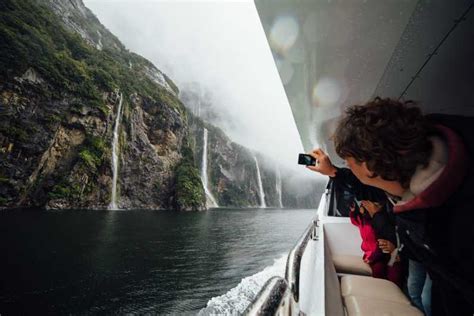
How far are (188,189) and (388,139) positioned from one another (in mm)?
39028

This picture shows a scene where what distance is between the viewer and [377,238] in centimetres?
249

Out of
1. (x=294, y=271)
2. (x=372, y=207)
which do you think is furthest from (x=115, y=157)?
(x=294, y=271)

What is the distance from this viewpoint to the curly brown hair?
750 mm

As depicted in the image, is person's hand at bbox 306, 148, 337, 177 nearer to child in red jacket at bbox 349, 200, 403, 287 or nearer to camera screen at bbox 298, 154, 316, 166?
camera screen at bbox 298, 154, 316, 166

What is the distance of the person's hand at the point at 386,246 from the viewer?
2.30m

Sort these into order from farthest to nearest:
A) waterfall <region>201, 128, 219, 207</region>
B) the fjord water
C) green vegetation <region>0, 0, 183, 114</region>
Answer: waterfall <region>201, 128, 219, 207</region>
green vegetation <region>0, 0, 183, 114</region>
the fjord water

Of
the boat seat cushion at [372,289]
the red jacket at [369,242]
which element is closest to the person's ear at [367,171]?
the boat seat cushion at [372,289]

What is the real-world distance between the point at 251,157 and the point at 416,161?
2911 inches

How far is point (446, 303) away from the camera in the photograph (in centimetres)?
86

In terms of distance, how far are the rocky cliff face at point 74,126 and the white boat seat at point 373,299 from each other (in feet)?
96.3

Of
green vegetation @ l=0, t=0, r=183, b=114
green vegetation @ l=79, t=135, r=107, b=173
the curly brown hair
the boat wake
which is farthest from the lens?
green vegetation @ l=79, t=135, r=107, b=173

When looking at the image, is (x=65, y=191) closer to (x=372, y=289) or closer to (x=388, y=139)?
(x=372, y=289)

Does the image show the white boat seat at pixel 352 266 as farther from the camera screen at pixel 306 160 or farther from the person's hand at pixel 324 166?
the camera screen at pixel 306 160

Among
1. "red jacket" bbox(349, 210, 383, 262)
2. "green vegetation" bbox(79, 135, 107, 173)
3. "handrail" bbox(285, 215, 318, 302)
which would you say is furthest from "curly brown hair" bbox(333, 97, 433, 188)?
"green vegetation" bbox(79, 135, 107, 173)
